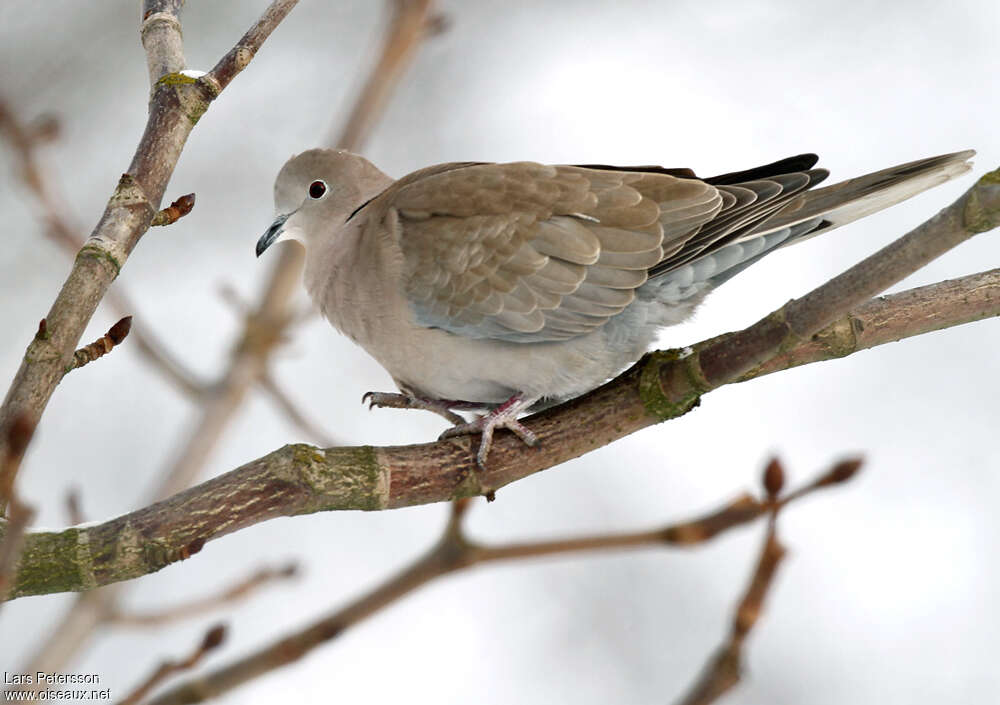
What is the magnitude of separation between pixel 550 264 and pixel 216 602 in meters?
1.00

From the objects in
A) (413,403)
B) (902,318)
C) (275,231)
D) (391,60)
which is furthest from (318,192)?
(902,318)

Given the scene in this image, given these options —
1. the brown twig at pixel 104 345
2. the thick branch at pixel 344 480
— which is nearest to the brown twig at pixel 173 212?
the brown twig at pixel 104 345

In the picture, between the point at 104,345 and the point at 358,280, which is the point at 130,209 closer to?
the point at 104,345

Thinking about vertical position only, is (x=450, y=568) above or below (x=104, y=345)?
below

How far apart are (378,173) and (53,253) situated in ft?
5.91

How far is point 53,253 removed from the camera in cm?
405

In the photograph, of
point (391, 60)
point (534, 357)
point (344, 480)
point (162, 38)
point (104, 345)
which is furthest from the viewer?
point (391, 60)

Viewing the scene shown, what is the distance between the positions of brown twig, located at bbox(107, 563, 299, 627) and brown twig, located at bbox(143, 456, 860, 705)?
30.4 inches

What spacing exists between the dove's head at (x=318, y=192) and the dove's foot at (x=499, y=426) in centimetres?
78

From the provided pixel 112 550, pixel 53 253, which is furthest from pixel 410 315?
pixel 53 253

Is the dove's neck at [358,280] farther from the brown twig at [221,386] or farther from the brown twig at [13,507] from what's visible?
the brown twig at [13,507]

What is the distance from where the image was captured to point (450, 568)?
122 centimetres

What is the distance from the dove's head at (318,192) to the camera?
2.77m

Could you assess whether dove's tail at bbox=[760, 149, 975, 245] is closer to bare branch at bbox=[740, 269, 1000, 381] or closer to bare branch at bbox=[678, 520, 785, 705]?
bare branch at bbox=[740, 269, 1000, 381]
